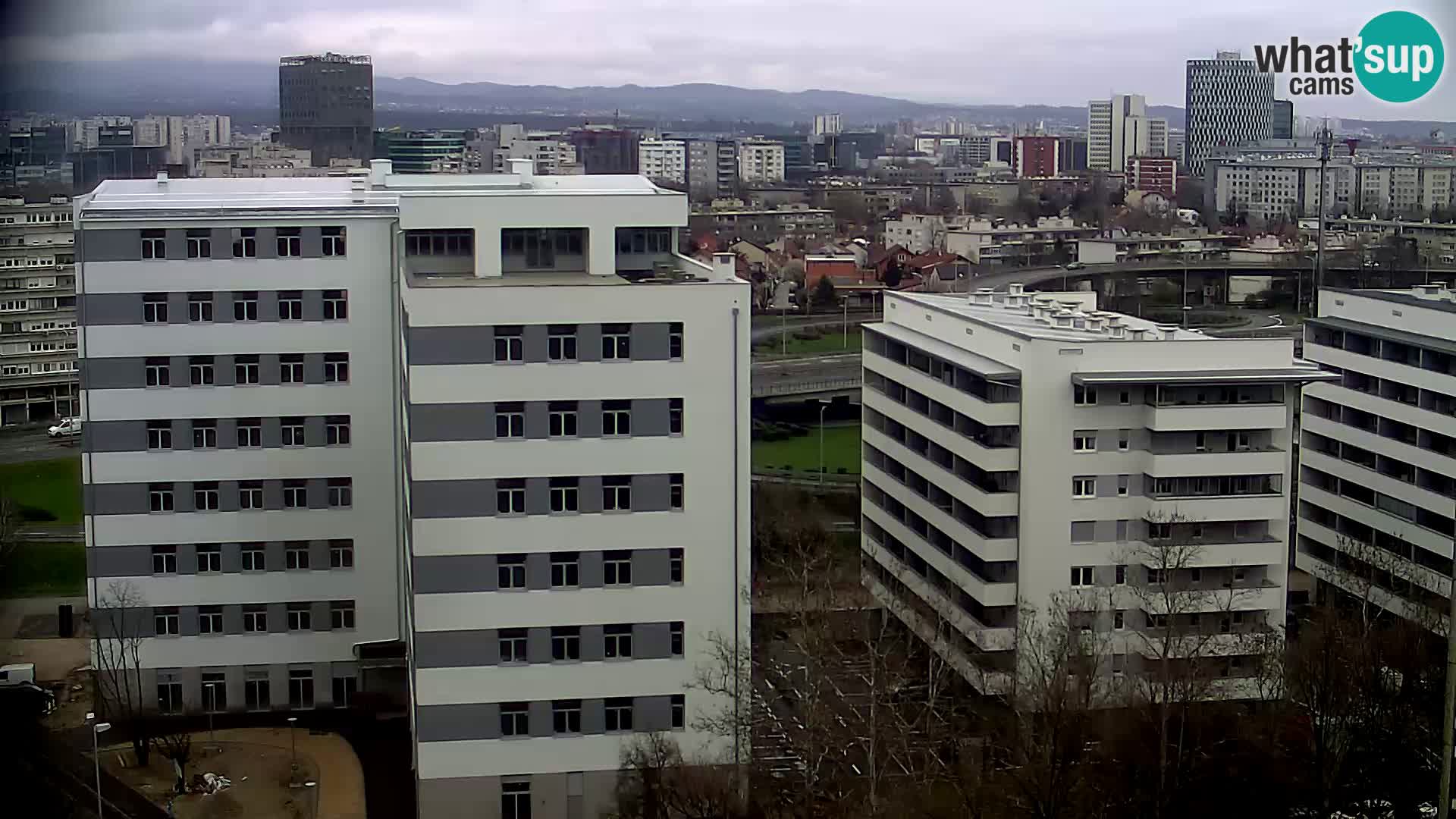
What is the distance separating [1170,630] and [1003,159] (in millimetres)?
24936

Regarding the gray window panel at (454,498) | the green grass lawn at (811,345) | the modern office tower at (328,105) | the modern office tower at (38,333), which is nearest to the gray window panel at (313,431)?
the gray window panel at (454,498)

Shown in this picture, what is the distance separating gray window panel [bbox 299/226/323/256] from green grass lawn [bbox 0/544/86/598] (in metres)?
2.32

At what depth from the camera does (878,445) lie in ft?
23.8

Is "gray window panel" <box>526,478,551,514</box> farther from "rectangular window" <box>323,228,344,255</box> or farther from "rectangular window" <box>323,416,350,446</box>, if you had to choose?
"rectangular window" <box>323,228,344,255</box>

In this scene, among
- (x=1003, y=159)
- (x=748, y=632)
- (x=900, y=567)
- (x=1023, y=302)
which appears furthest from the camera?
(x=1003, y=159)

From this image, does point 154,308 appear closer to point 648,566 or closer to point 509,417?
point 509,417

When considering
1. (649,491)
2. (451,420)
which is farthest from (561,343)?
(649,491)

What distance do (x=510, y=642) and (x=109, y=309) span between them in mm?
2253

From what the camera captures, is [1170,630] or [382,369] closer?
[1170,630]

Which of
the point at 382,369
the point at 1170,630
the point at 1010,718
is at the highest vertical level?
the point at 382,369

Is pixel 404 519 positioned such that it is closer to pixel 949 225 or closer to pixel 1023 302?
pixel 1023 302

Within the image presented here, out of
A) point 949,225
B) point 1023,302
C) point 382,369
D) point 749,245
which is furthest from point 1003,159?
point 382,369

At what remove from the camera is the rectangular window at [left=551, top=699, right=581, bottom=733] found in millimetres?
4672

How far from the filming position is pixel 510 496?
4613mm
